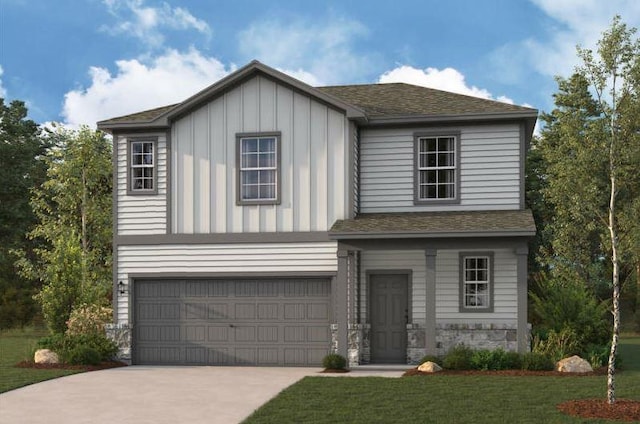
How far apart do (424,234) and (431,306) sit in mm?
1648

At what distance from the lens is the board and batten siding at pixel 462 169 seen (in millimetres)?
19531

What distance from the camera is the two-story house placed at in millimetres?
19281

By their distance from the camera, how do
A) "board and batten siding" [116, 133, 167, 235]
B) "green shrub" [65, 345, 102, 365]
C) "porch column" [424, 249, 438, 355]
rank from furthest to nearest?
1. "board and batten siding" [116, 133, 167, 235]
2. "green shrub" [65, 345, 102, 365]
3. "porch column" [424, 249, 438, 355]

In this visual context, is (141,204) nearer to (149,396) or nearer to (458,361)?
(149,396)

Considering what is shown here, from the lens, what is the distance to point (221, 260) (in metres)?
19.9

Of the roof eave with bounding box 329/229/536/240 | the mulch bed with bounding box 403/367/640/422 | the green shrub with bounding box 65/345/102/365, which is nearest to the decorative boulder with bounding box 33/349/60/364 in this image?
the green shrub with bounding box 65/345/102/365

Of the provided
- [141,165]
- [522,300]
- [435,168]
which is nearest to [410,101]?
[435,168]

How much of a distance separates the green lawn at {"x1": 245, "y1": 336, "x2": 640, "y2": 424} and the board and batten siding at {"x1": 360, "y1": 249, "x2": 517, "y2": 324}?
10.3 feet

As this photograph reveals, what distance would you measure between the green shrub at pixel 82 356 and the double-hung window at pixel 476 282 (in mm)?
8960

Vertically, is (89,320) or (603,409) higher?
(89,320)

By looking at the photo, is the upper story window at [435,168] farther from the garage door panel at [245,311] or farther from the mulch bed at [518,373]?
the garage door panel at [245,311]

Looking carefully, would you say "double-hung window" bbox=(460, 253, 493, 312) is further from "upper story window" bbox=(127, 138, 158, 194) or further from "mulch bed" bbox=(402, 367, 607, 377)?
"upper story window" bbox=(127, 138, 158, 194)

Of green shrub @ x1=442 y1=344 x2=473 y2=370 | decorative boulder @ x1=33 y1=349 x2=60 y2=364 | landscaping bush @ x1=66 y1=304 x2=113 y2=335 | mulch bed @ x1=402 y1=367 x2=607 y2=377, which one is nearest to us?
mulch bed @ x1=402 y1=367 x2=607 y2=377

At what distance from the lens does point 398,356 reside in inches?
766
